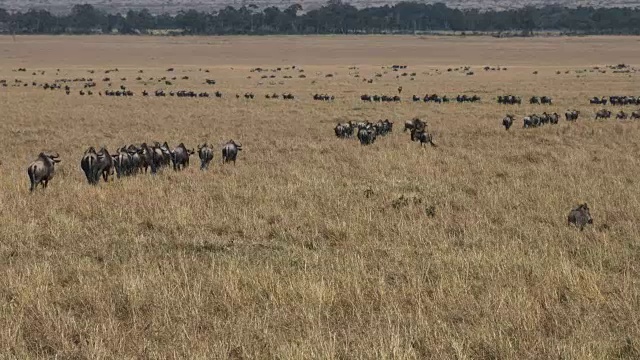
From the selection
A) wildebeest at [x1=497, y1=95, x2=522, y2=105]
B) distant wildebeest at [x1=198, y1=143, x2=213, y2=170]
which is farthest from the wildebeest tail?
wildebeest at [x1=497, y1=95, x2=522, y2=105]

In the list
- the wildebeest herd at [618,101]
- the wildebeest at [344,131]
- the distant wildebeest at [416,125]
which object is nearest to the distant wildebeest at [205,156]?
the wildebeest at [344,131]

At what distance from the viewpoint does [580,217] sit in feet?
33.4

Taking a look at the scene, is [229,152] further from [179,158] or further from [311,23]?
[311,23]

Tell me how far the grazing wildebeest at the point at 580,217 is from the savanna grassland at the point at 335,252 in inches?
5.4

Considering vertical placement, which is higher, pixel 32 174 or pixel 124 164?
pixel 32 174

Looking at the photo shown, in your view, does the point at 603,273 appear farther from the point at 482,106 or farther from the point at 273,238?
the point at 482,106

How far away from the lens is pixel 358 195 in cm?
1291

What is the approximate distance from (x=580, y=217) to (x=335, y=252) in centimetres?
398

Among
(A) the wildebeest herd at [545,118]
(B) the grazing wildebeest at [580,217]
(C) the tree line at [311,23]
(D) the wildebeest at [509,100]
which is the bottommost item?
(D) the wildebeest at [509,100]

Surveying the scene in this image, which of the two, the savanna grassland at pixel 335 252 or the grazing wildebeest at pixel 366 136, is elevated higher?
the savanna grassland at pixel 335 252

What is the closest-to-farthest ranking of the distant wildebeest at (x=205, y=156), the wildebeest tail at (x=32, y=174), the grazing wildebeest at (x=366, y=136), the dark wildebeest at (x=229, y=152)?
the wildebeest tail at (x=32, y=174) < the distant wildebeest at (x=205, y=156) < the dark wildebeest at (x=229, y=152) < the grazing wildebeest at (x=366, y=136)

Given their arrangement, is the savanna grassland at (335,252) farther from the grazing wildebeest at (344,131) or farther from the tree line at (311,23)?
the tree line at (311,23)

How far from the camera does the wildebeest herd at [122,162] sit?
1354 centimetres

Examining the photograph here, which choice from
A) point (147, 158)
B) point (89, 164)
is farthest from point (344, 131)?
point (89, 164)
